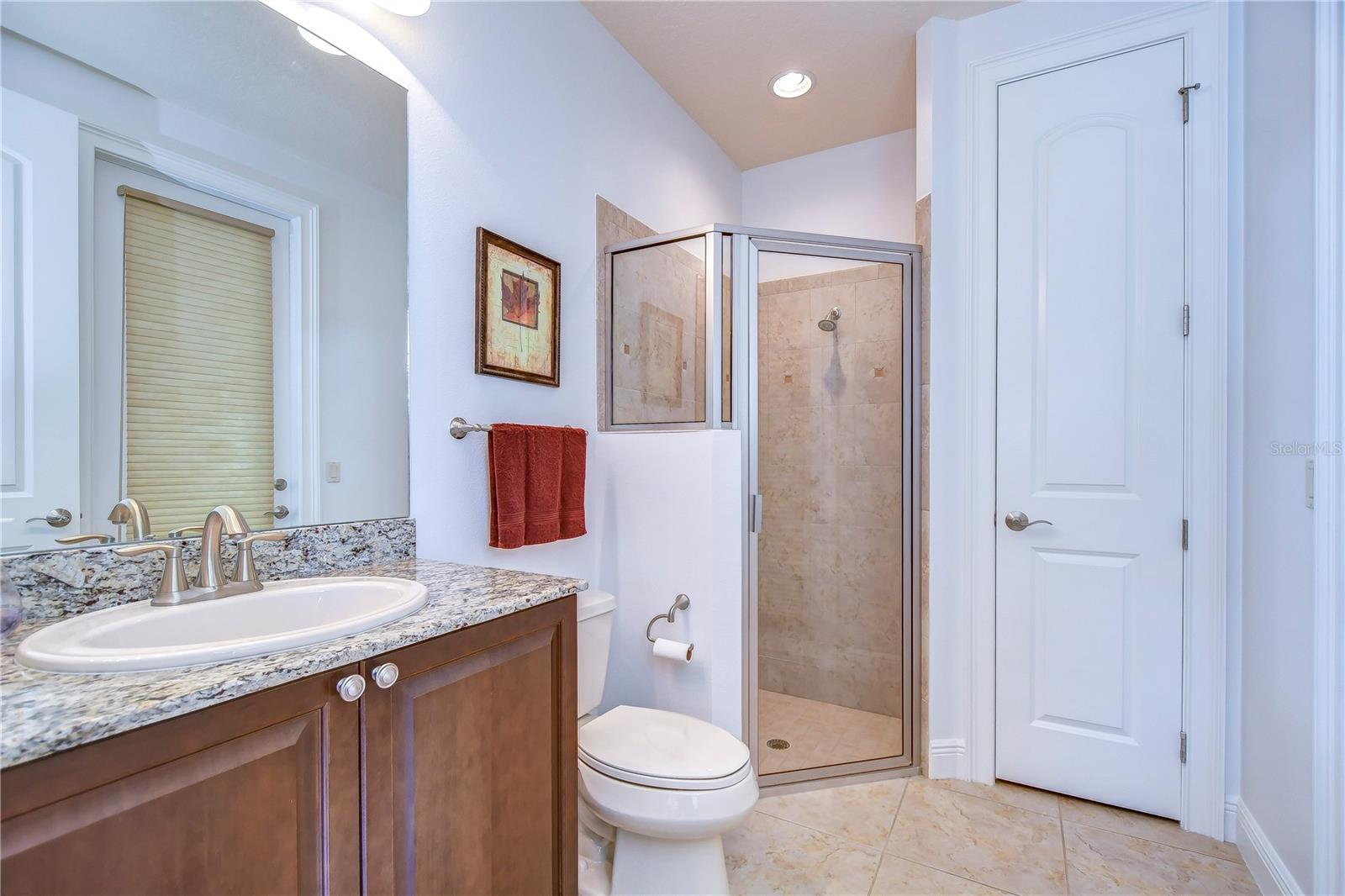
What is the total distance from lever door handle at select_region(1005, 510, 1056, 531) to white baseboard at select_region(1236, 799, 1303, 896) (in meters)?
0.90

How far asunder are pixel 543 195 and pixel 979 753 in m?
2.34

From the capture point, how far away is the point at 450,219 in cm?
160

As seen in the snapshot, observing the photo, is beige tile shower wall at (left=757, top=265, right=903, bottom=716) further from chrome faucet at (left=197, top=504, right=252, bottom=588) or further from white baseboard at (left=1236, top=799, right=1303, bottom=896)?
chrome faucet at (left=197, top=504, right=252, bottom=588)

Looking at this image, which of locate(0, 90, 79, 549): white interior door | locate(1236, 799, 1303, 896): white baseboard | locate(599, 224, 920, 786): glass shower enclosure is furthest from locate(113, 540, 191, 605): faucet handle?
locate(1236, 799, 1303, 896): white baseboard

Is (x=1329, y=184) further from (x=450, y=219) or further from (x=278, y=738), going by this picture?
(x=278, y=738)

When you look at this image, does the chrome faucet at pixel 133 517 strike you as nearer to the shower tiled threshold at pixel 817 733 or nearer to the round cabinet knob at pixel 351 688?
the round cabinet knob at pixel 351 688

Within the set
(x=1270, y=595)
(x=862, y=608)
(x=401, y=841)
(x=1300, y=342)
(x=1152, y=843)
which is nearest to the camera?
(x=401, y=841)

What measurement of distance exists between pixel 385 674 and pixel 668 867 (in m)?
1.00

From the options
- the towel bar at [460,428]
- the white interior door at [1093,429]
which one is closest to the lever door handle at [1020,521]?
the white interior door at [1093,429]

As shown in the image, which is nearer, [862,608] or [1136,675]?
[1136,675]

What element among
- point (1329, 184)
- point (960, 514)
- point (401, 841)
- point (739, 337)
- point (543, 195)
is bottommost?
point (401, 841)

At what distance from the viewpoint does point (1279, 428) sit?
152 cm

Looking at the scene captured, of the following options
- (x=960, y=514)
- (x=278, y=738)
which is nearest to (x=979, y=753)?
(x=960, y=514)

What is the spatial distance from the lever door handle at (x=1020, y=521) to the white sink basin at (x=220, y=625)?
1818 mm
